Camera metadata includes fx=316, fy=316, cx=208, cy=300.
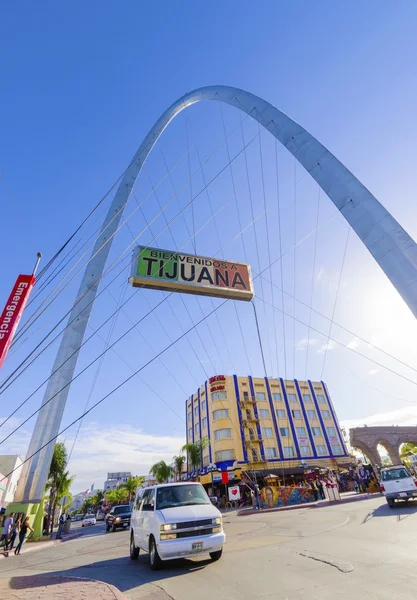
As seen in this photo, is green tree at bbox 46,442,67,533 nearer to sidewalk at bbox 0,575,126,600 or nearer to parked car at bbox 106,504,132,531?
parked car at bbox 106,504,132,531

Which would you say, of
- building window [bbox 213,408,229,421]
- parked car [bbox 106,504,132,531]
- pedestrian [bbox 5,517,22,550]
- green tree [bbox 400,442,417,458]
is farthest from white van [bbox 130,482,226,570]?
green tree [bbox 400,442,417,458]

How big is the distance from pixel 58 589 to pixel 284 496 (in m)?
25.4

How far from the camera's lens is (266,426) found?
50.2m

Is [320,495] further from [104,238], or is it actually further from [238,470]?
[104,238]

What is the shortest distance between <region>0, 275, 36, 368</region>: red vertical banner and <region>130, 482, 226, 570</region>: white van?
6.08 meters

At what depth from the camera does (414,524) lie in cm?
877

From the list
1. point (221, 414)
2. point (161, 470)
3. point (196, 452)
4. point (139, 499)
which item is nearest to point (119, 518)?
point (139, 499)

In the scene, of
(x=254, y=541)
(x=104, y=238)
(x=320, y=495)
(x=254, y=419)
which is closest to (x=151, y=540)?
(x=254, y=541)

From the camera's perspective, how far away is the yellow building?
46.8 metres

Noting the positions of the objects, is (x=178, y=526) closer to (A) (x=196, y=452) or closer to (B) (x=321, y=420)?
(A) (x=196, y=452)

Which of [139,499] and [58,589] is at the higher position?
[139,499]

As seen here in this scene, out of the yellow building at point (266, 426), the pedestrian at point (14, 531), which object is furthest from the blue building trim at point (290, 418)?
the pedestrian at point (14, 531)

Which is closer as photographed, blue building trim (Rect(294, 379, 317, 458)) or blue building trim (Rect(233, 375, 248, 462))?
blue building trim (Rect(233, 375, 248, 462))

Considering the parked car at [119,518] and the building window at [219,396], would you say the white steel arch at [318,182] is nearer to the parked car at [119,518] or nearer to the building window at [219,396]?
the parked car at [119,518]
